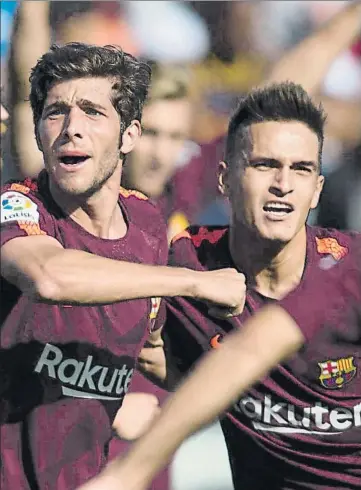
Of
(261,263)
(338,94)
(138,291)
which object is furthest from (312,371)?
(338,94)

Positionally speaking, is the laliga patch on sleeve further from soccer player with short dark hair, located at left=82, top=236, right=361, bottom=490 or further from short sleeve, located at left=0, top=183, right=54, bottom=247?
soccer player with short dark hair, located at left=82, top=236, right=361, bottom=490

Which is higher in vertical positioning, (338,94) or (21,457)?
(338,94)

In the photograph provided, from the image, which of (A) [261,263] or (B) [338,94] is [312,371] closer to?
(A) [261,263]

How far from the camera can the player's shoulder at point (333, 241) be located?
5.86 ft

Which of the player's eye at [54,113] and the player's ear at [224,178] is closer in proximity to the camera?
the player's eye at [54,113]

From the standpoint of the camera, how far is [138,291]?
1354mm

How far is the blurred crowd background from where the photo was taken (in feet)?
7.42

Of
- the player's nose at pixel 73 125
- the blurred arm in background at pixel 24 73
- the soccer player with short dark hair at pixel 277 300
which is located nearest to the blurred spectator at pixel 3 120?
the blurred arm in background at pixel 24 73

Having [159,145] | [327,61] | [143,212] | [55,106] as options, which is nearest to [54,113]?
[55,106]

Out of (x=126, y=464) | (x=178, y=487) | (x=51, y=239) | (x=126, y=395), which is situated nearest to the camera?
(x=126, y=464)

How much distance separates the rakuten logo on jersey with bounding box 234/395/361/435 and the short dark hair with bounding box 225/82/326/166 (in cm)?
52

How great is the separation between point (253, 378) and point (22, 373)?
76 cm

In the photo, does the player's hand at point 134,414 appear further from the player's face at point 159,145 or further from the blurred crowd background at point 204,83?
the player's face at point 159,145

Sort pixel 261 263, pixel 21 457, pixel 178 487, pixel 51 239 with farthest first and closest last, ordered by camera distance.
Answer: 1. pixel 178 487
2. pixel 261 263
3. pixel 21 457
4. pixel 51 239
